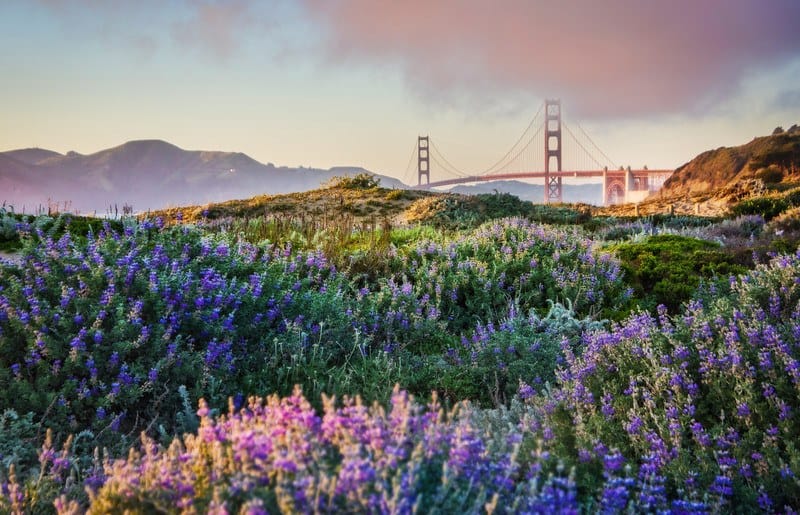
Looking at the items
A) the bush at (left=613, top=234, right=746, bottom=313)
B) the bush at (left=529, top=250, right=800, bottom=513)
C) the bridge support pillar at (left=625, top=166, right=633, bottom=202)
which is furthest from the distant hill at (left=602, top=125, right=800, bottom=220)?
the bush at (left=529, top=250, right=800, bottom=513)

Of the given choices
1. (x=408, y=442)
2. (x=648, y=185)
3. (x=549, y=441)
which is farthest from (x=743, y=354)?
(x=648, y=185)

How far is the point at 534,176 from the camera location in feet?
167

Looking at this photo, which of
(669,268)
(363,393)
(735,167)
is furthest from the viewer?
(735,167)

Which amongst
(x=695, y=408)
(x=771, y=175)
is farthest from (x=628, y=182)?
(x=695, y=408)

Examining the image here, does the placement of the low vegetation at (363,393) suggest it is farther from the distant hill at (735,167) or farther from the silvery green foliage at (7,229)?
the distant hill at (735,167)

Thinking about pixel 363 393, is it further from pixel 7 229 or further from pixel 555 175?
pixel 555 175

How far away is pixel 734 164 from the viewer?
130ft

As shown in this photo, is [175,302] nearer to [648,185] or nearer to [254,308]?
[254,308]

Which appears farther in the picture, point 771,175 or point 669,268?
point 771,175

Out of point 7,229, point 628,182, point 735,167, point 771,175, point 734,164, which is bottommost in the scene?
point 7,229

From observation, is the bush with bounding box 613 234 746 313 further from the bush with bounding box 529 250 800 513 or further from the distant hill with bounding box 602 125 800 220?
the distant hill with bounding box 602 125 800 220

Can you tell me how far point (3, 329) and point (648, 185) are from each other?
2307 inches

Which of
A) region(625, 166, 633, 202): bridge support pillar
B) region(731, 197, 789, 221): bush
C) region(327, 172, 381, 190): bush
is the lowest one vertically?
region(731, 197, 789, 221): bush

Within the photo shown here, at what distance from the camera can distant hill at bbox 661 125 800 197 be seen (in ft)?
116
